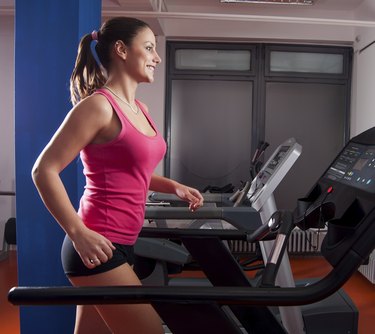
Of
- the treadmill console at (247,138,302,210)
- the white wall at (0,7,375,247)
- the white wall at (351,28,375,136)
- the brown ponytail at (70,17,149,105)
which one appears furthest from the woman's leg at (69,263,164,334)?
the white wall at (0,7,375,247)

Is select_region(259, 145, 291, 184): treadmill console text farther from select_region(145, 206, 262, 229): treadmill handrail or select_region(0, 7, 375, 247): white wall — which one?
select_region(0, 7, 375, 247): white wall

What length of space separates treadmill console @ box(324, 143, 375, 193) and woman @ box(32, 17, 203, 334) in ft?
1.77

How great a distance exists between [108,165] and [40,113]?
1.09 meters

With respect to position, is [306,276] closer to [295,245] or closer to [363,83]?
[295,245]

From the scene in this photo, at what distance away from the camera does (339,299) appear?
2.58 m

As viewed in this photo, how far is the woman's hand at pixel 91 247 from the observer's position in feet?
3.67

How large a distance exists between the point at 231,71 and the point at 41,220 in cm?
358

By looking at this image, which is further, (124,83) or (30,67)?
(30,67)

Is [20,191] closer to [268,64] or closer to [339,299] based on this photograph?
[339,299]

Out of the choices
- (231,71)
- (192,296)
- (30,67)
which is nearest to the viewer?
(192,296)

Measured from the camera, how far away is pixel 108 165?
4.00ft

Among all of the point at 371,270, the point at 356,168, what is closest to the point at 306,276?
the point at 371,270

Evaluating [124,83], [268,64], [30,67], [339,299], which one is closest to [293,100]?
[268,64]

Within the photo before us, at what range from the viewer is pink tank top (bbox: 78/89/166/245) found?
47.4 inches
